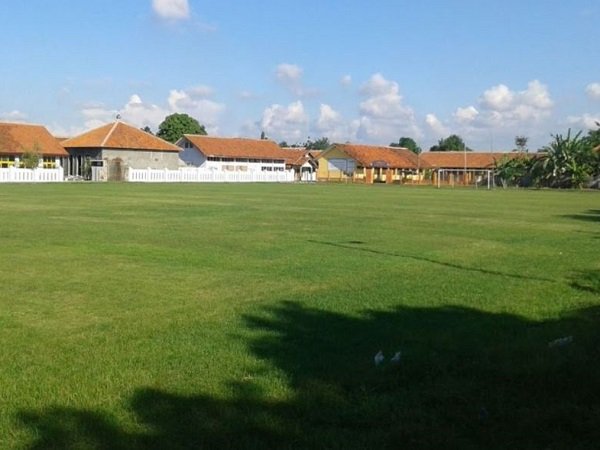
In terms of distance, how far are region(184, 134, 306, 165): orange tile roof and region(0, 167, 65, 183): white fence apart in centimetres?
2737

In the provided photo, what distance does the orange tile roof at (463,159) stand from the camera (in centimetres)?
11050

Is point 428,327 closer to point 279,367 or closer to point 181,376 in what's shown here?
point 279,367

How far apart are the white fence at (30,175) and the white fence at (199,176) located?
7.75 metres

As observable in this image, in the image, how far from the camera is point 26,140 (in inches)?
2982

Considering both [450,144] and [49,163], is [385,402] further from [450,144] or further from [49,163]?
[450,144]

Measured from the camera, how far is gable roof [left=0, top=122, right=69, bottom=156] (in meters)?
73.4

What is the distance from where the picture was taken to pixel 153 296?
10.1 m

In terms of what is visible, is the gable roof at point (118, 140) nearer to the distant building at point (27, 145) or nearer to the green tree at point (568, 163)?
the distant building at point (27, 145)

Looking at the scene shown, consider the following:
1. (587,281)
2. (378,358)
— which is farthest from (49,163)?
(378,358)

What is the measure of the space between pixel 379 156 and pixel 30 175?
57.6 m

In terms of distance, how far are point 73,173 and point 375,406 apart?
266 feet

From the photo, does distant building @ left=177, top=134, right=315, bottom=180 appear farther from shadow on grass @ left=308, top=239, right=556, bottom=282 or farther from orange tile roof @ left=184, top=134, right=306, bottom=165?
shadow on grass @ left=308, top=239, right=556, bottom=282

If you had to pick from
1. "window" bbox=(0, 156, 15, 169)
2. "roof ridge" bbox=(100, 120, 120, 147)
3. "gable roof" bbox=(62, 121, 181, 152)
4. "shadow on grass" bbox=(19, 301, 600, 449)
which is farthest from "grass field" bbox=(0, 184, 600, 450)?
"gable roof" bbox=(62, 121, 181, 152)

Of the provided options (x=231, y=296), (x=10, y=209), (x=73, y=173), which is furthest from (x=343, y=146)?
(x=231, y=296)
